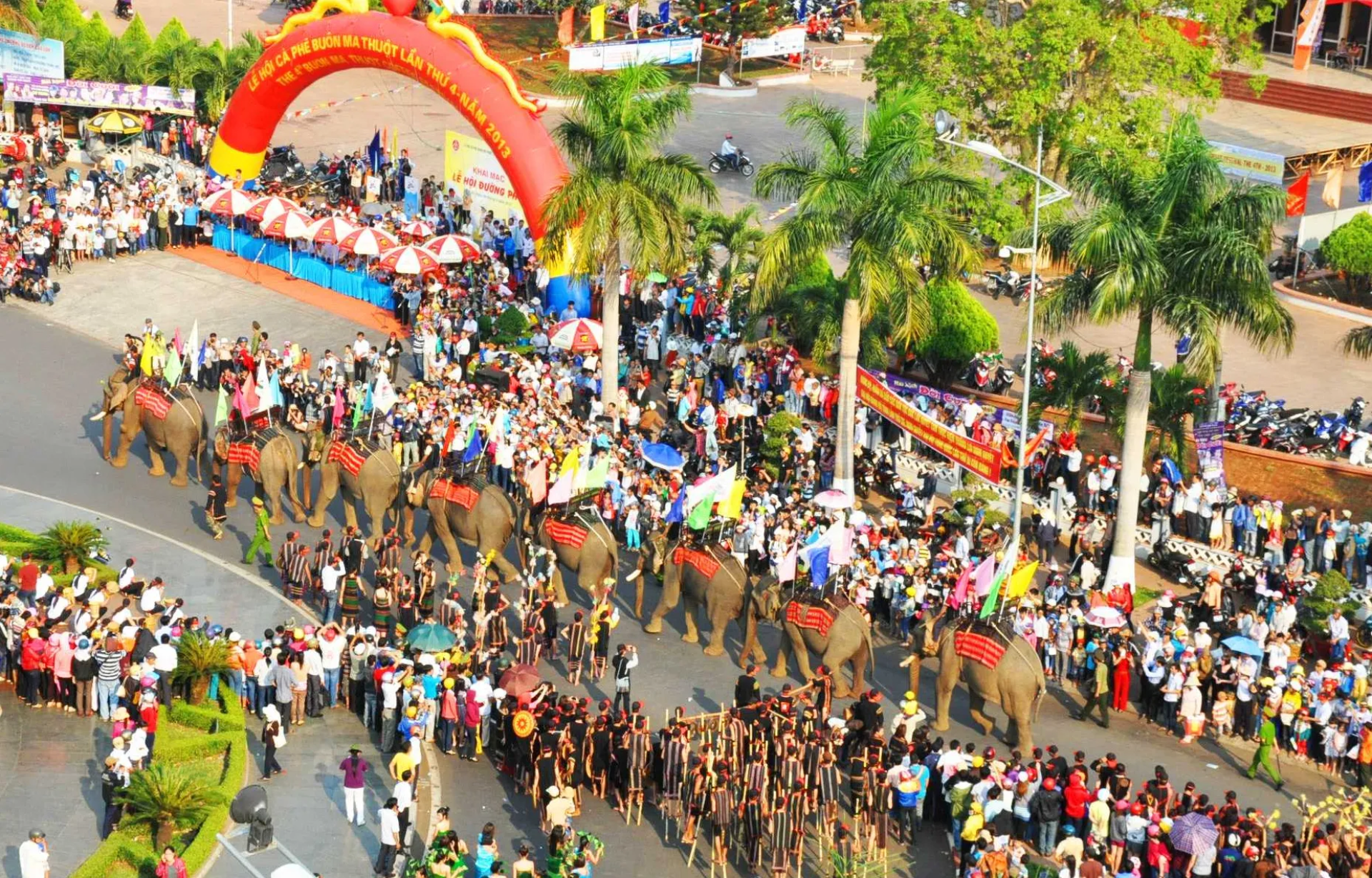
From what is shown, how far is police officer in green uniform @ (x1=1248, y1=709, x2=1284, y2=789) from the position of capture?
91.4ft

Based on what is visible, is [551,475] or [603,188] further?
[603,188]

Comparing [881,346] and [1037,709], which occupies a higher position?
[881,346]

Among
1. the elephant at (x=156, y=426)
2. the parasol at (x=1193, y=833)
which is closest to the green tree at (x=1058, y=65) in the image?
the elephant at (x=156, y=426)

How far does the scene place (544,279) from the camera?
44969 mm

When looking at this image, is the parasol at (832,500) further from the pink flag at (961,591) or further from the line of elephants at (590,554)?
the pink flag at (961,591)

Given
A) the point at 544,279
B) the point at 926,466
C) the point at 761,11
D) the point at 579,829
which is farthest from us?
the point at 761,11

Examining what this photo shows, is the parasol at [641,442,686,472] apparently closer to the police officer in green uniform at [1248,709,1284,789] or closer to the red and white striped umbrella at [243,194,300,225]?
the police officer in green uniform at [1248,709,1284,789]

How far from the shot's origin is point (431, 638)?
28.8m

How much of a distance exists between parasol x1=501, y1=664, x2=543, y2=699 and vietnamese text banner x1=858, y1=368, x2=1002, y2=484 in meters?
9.23

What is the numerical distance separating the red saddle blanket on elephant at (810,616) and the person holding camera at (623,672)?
239cm

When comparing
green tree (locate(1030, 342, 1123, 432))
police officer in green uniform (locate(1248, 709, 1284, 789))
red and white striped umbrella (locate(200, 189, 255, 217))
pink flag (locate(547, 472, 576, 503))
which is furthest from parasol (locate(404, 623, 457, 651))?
red and white striped umbrella (locate(200, 189, 255, 217))

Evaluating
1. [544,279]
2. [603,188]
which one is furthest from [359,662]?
[544,279]

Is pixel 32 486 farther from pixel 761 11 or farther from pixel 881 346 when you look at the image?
pixel 761 11

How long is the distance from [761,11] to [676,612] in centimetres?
3804
